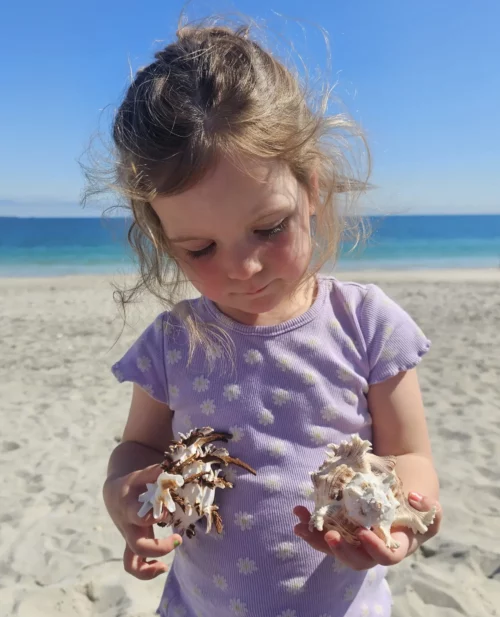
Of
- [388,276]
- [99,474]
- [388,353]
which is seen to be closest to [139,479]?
[388,353]

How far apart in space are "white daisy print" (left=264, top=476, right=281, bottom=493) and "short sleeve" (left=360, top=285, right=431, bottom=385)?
0.35m

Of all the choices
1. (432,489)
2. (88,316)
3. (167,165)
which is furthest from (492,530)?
(88,316)

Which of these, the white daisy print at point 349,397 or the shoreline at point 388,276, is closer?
the white daisy print at point 349,397

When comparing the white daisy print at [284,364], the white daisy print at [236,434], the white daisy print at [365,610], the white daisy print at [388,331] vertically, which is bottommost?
the white daisy print at [365,610]

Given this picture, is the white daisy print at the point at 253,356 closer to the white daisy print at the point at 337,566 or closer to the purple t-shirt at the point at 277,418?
the purple t-shirt at the point at 277,418

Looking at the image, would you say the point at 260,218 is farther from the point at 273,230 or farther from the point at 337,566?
the point at 337,566

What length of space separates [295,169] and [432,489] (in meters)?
0.87

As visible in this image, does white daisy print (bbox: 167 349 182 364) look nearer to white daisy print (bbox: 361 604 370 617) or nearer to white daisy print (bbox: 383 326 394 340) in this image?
white daisy print (bbox: 383 326 394 340)

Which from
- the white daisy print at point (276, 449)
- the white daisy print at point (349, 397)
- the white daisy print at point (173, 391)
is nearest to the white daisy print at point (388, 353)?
the white daisy print at point (349, 397)

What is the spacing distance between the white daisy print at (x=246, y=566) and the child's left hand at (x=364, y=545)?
28 centimetres

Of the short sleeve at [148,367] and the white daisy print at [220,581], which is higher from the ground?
the short sleeve at [148,367]

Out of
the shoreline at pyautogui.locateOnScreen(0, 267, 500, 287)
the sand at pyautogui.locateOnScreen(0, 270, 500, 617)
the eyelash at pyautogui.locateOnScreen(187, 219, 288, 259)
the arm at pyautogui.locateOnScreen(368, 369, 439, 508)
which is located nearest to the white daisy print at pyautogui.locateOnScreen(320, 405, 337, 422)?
the arm at pyautogui.locateOnScreen(368, 369, 439, 508)

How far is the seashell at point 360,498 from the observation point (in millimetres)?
1194

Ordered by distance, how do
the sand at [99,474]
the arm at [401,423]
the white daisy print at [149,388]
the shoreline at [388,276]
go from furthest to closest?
1. the shoreline at [388,276]
2. the sand at [99,474]
3. the white daisy print at [149,388]
4. the arm at [401,423]
